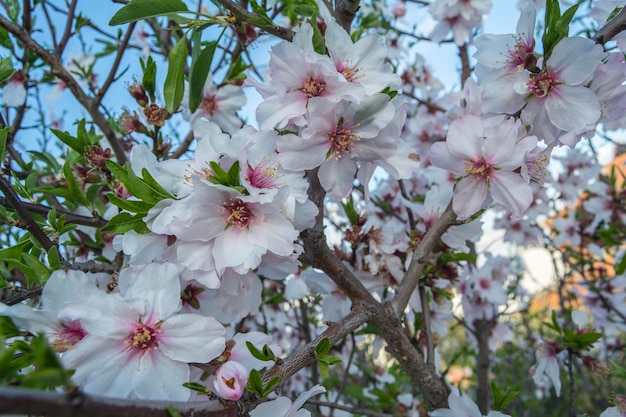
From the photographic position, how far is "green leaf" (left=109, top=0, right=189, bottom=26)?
42.6 inches

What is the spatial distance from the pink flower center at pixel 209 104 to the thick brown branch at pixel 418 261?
949 mm

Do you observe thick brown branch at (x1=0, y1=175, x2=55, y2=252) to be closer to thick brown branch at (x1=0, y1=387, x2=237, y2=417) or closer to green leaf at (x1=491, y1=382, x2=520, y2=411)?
thick brown branch at (x1=0, y1=387, x2=237, y2=417)

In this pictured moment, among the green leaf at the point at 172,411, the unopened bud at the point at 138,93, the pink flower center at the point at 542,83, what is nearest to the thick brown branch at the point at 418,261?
the pink flower center at the point at 542,83

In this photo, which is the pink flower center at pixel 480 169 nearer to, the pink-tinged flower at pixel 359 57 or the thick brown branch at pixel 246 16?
the pink-tinged flower at pixel 359 57

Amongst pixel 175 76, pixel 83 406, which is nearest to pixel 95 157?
pixel 175 76

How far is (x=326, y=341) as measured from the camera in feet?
3.23

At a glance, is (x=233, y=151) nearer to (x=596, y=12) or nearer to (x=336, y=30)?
(x=336, y=30)

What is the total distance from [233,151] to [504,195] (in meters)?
0.71

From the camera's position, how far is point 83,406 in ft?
2.00

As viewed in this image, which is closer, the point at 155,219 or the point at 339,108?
the point at 155,219

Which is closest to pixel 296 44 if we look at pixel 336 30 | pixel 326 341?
pixel 336 30

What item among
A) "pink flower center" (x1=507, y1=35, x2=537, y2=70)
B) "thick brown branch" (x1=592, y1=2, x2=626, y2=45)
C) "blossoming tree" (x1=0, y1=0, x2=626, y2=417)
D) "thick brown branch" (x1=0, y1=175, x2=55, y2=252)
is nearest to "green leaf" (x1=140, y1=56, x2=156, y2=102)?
"blossoming tree" (x1=0, y1=0, x2=626, y2=417)

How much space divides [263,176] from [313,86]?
0.74ft

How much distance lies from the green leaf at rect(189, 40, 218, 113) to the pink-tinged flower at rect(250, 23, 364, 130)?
235 mm
